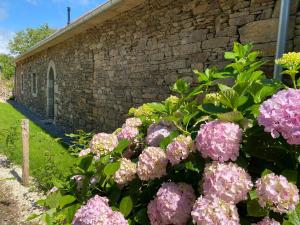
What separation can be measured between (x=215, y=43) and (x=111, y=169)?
10.0 feet

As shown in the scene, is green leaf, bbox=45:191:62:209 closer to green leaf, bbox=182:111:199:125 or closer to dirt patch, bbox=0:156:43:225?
green leaf, bbox=182:111:199:125

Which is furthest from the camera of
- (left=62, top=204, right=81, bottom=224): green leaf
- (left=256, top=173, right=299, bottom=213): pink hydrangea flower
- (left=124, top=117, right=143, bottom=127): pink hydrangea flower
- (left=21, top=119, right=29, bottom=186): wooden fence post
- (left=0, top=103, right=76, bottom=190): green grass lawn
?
(left=21, top=119, right=29, bottom=186): wooden fence post

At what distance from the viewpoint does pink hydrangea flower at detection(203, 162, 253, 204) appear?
45.1 inches

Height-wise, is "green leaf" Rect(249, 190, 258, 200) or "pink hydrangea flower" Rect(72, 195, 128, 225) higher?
"green leaf" Rect(249, 190, 258, 200)

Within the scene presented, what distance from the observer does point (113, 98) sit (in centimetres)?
700

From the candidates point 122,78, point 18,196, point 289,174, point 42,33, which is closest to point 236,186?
point 289,174

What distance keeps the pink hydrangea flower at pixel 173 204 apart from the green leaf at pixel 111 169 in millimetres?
237

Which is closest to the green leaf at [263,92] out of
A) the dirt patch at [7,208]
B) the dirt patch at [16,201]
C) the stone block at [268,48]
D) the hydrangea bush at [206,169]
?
the hydrangea bush at [206,169]

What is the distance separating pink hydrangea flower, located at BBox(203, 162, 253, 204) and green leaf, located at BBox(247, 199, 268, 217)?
0.03 metres

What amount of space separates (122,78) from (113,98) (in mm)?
555

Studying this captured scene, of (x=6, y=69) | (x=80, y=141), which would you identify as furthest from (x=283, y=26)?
(x=6, y=69)

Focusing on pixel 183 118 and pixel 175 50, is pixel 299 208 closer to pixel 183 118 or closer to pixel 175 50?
pixel 183 118

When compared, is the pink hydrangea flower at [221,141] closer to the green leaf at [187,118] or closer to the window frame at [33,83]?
the green leaf at [187,118]

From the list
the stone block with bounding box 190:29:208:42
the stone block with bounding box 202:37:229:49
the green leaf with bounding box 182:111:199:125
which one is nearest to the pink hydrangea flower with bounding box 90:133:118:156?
the green leaf with bounding box 182:111:199:125
